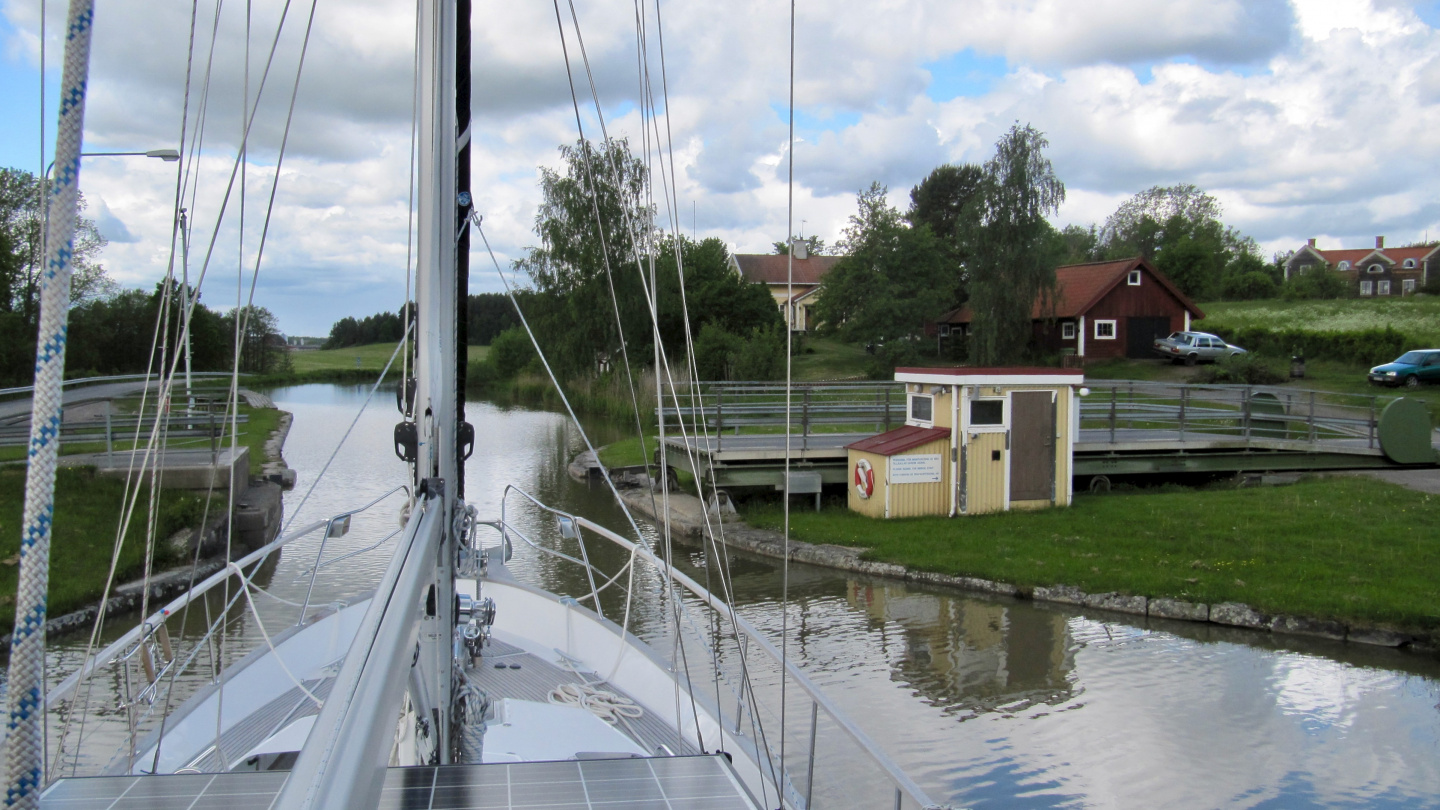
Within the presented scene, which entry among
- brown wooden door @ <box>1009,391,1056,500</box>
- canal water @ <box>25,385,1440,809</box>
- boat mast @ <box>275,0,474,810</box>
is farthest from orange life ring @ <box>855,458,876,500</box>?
boat mast @ <box>275,0,474,810</box>

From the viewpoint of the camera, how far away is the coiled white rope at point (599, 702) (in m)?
4.69

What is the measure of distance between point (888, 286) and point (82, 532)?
1186 inches

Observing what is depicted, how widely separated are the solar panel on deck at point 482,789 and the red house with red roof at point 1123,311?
3428cm

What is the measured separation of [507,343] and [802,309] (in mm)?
18573

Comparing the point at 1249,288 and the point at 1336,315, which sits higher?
the point at 1249,288

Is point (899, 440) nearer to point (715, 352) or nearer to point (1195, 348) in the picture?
point (715, 352)

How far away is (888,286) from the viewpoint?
3694 cm

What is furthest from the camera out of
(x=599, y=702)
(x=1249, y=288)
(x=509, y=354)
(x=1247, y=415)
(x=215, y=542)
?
(x=1249, y=288)

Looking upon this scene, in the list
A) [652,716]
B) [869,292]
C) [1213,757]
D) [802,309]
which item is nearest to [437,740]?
[652,716]

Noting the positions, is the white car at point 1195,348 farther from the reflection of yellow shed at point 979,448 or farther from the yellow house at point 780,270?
the yellow house at point 780,270

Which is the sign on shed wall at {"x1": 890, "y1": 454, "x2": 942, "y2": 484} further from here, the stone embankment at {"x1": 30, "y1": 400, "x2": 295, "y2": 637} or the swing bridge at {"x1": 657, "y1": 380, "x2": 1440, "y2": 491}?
the stone embankment at {"x1": 30, "y1": 400, "x2": 295, "y2": 637}

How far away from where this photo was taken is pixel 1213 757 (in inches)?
253

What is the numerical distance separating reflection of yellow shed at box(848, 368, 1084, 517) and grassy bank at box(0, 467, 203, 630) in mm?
8536

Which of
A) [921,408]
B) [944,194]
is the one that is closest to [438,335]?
[921,408]
